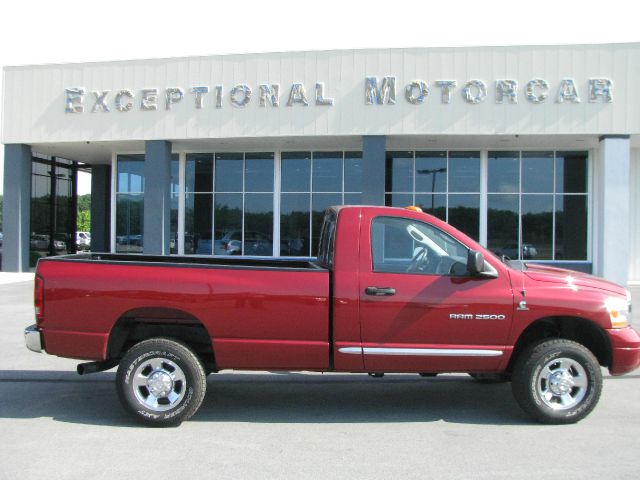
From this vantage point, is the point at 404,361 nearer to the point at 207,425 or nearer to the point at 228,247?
the point at 207,425

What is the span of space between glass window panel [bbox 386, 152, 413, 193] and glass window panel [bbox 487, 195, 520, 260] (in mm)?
3067

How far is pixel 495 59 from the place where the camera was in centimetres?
1856

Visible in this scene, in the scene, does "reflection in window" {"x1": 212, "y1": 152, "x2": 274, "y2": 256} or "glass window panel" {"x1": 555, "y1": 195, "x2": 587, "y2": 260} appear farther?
"reflection in window" {"x1": 212, "y1": 152, "x2": 274, "y2": 256}

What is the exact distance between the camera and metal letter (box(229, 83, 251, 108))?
771 inches

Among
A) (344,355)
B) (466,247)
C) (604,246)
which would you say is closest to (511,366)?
(466,247)

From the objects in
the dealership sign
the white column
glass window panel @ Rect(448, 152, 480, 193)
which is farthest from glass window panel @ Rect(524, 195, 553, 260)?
the dealership sign

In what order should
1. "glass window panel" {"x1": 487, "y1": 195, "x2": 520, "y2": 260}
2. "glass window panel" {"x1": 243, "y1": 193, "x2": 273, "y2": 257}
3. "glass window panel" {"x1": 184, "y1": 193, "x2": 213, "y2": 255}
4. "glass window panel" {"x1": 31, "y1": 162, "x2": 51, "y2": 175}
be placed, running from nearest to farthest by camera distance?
"glass window panel" {"x1": 487, "y1": 195, "x2": 520, "y2": 260} → "glass window panel" {"x1": 243, "y1": 193, "x2": 273, "y2": 257} → "glass window panel" {"x1": 184, "y1": 193, "x2": 213, "y2": 255} → "glass window panel" {"x1": 31, "y1": 162, "x2": 51, "y2": 175}

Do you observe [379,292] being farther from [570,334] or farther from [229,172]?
[229,172]

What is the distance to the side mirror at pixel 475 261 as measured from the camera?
16.3 feet

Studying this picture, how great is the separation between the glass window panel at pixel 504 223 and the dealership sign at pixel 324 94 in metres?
4.04

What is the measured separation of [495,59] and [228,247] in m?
11.8

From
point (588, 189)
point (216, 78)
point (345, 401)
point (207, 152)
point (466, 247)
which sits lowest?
point (345, 401)

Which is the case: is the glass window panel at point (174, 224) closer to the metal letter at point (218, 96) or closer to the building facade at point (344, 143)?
the building facade at point (344, 143)

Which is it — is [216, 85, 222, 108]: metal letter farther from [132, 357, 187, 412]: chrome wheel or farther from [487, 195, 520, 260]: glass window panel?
[132, 357, 187, 412]: chrome wheel
